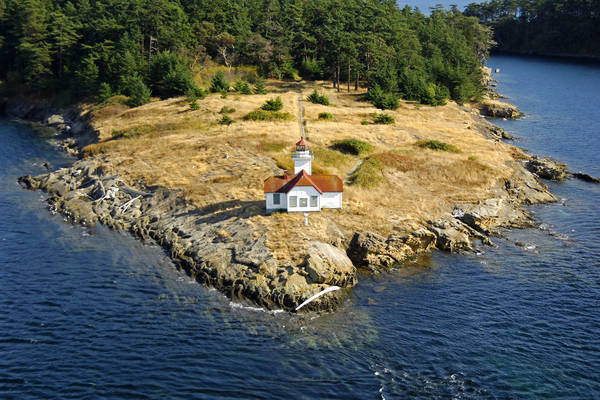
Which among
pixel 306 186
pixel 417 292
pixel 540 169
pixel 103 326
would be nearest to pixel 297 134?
→ pixel 306 186

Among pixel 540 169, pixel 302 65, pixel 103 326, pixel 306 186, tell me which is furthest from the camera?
pixel 302 65

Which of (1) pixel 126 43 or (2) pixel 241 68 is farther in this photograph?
(2) pixel 241 68

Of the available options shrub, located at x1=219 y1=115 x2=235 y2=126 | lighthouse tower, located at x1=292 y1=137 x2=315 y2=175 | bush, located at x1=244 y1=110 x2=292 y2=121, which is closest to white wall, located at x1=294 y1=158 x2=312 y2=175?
lighthouse tower, located at x1=292 y1=137 x2=315 y2=175

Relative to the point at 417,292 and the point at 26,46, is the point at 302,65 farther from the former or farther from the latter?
the point at 417,292

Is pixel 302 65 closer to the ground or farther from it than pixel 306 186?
farther from it

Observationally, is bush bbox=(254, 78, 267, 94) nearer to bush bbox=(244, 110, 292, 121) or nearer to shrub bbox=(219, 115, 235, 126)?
bush bbox=(244, 110, 292, 121)

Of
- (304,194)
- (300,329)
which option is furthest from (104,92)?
(300,329)
